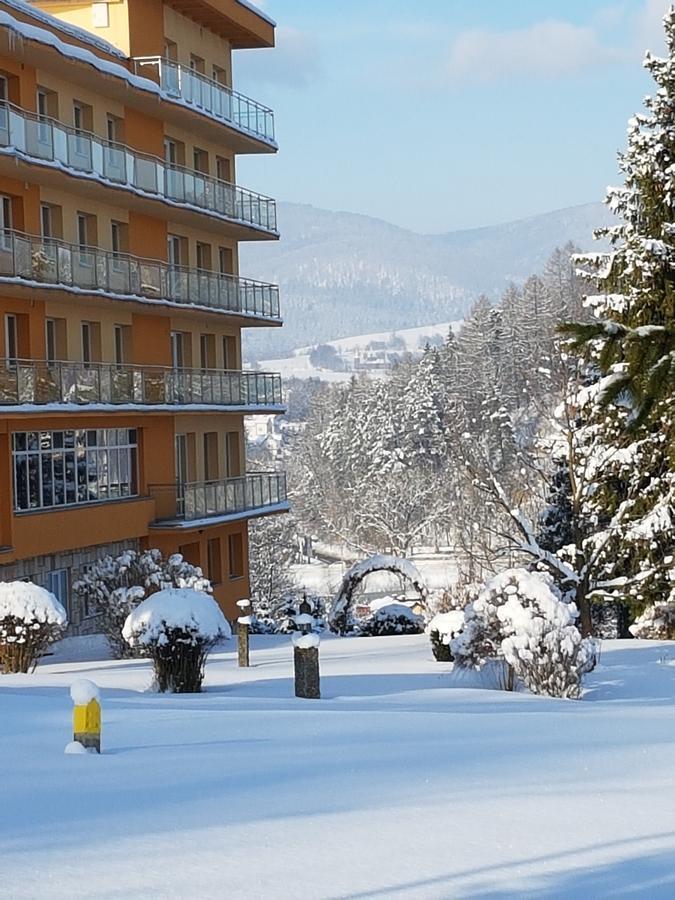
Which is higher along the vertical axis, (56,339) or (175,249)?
(175,249)

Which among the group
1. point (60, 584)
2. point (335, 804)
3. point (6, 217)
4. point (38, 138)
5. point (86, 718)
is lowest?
point (60, 584)

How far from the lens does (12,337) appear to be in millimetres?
34750

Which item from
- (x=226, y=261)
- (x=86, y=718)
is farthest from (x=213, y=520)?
(x=86, y=718)

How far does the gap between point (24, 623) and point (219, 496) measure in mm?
22353

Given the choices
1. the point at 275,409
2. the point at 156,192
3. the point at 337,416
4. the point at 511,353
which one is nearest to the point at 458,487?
the point at 511,353

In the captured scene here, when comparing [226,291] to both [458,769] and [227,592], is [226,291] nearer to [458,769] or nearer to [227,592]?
[227,592]

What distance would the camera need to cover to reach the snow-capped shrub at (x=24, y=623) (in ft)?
69.9

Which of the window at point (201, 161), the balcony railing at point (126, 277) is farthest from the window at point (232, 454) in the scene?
the window at point (201, 161)

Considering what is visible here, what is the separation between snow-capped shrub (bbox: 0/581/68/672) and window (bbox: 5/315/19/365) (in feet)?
45.0

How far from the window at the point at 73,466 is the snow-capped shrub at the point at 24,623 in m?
12.3

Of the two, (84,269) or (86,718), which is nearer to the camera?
(86,718)

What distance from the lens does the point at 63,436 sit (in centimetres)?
3644

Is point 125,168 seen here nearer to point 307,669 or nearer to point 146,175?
point 146,175

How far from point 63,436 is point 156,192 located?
26.3 ft
